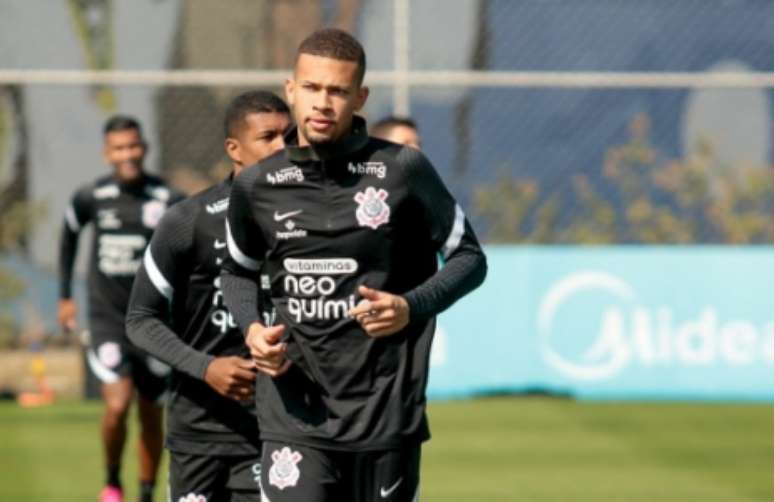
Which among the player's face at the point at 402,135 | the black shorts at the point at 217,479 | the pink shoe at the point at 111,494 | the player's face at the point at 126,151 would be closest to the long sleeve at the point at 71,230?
the player's face at the point at 126,151

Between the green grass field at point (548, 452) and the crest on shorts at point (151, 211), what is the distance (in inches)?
63.9

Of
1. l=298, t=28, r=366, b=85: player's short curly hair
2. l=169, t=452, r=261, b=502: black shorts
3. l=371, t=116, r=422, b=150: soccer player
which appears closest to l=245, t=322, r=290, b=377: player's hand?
l=298, t=28, r=366, b=85: player's short curly hair

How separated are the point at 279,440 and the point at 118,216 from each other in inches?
242

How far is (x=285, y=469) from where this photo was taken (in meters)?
5.79

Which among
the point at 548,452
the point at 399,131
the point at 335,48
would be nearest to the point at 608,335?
the point at 548,452

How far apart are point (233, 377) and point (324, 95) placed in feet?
3.67

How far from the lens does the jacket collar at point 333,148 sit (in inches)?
227

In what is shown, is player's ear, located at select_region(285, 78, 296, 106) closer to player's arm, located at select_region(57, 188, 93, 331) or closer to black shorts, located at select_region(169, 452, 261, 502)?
black shorts, located at select_region(169, 452, 261, 502)

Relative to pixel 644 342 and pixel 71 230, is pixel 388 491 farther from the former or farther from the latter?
pixel 644 342

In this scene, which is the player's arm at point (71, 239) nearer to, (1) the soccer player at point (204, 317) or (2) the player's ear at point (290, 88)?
(1) the soccer player at point (204, 317)

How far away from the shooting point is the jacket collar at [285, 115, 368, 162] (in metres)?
5.77

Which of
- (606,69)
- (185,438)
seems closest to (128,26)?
(606,69)

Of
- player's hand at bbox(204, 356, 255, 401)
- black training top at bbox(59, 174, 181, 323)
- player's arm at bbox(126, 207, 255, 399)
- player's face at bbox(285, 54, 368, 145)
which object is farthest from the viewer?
black training top at bbox(59, 174, 181, 323)

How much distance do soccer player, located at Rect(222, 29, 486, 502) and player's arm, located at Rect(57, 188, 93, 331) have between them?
627 cm
